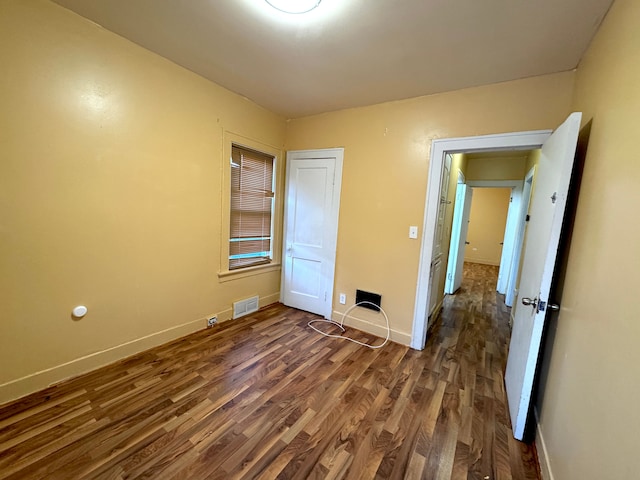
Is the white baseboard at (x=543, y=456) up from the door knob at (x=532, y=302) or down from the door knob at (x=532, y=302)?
down

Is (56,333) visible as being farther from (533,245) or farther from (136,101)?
(533,245)

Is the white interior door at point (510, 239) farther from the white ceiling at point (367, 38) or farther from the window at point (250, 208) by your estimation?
the window at point (250, 208)

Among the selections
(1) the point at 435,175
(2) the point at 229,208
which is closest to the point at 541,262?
(1) the point at 435,175

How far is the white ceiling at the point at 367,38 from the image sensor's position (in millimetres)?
1461

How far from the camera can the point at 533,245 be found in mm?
1818

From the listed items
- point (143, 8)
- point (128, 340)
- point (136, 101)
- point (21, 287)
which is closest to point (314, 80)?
point (143, 8)

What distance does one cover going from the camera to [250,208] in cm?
318

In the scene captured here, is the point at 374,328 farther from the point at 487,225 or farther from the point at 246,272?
the point at 487,225

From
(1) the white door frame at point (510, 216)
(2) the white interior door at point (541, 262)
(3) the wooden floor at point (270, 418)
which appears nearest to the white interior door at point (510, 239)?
(1) the white door frame at point (510, 216)

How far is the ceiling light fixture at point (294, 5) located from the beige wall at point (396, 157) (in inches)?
57.3

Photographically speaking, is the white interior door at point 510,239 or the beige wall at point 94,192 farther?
the white interior door at point 510,239

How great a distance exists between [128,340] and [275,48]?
2647 mm

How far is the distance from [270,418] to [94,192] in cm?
204

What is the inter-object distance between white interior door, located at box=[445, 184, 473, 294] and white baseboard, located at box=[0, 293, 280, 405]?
12.8 feet
